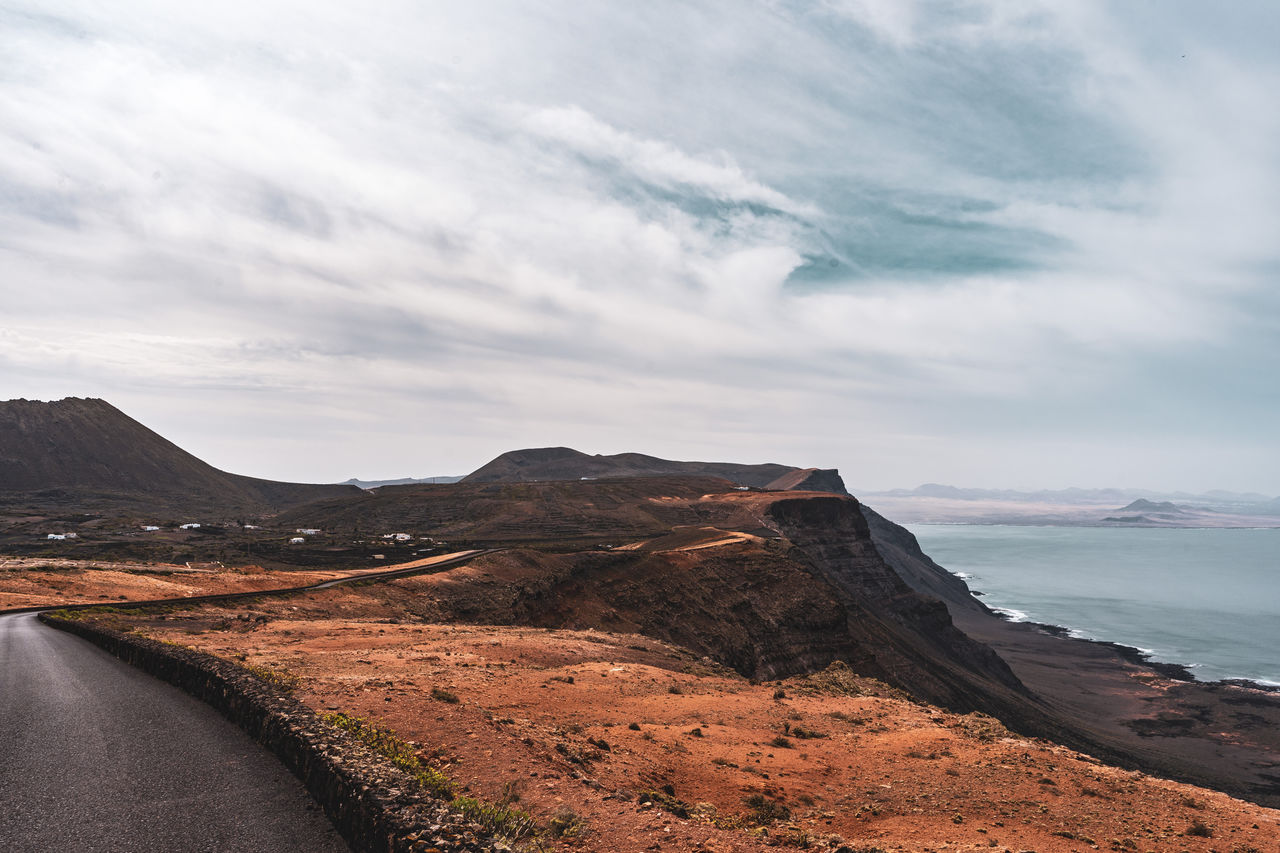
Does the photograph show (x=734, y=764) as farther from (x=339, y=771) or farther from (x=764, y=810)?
(x=339, y=771)

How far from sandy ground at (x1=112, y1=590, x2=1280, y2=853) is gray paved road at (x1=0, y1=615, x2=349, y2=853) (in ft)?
9.54

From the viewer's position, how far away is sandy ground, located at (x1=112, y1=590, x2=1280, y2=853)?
491 inches

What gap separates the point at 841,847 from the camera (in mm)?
11500

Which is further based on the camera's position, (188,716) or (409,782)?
(188,716)

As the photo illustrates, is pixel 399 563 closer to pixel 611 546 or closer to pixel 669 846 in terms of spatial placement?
pixel 611 546

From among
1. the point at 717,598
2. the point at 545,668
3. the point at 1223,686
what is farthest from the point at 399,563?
the point at 1223,686

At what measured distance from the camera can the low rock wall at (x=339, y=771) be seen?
320 inches

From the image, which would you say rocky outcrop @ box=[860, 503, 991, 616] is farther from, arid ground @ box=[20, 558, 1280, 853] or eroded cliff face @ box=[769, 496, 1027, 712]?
arid ground @ box=[20, 558, 1280, 853]

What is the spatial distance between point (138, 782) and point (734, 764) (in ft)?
47.3

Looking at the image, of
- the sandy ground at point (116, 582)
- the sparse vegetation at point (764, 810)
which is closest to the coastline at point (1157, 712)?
the sparse vegetation at point (764, 810)

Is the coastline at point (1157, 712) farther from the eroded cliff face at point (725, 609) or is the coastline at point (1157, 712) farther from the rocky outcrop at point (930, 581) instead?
the rocky outcrop at point (930, 581)

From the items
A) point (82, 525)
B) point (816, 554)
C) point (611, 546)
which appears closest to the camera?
point (611, 546)

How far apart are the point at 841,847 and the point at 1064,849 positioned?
6863mm

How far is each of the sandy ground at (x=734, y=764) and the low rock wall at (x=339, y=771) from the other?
1795 mm
